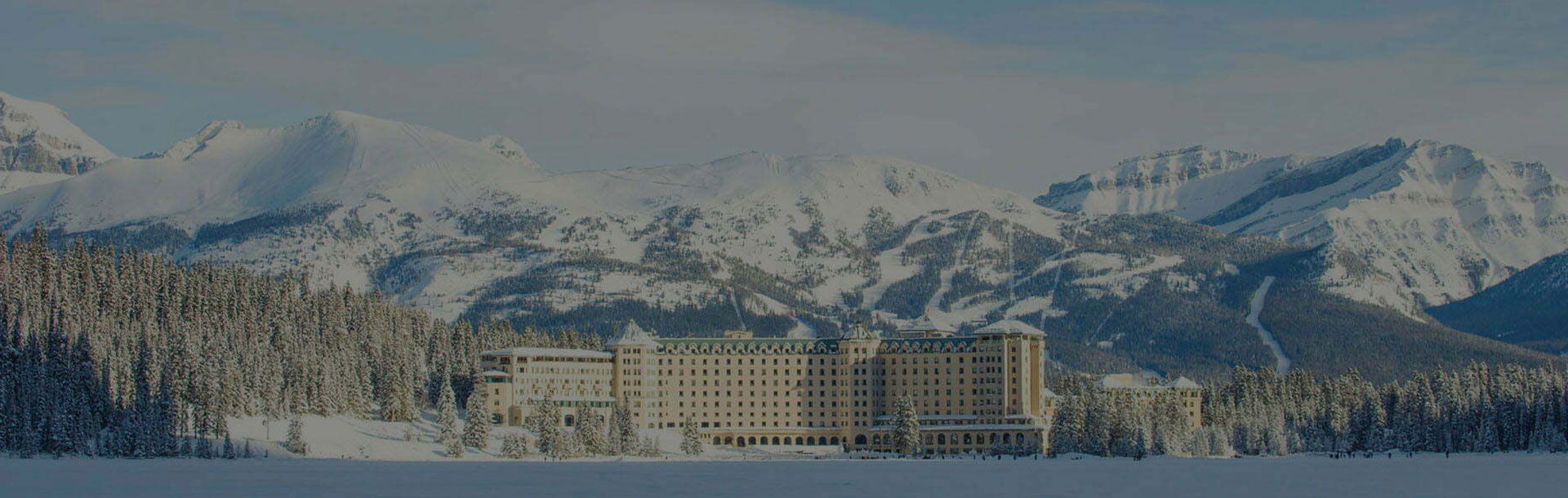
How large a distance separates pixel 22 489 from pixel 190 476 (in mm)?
26537

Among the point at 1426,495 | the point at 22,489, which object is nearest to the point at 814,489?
the point at 1426,495

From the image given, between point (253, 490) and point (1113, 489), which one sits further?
point (1113, 489)

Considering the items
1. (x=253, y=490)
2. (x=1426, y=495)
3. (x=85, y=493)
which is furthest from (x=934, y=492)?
(x=85, y=493)

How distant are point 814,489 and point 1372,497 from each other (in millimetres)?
46860

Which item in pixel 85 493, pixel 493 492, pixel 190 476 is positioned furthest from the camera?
pixel 190 476

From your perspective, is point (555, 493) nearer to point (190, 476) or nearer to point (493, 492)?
point (493, 492)

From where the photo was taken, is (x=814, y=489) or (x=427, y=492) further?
(x=814, y=489)

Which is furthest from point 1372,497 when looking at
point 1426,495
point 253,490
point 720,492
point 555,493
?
point 253,490

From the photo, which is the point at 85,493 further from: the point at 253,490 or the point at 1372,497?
the point at 1372,497

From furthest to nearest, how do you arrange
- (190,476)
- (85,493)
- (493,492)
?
(190,476), (493,492), (85,493)

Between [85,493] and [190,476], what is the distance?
2918cm

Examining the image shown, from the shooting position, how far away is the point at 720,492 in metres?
182

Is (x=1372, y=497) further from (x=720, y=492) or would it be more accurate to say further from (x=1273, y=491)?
(x=720, y=492)

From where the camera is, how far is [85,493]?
550ft
